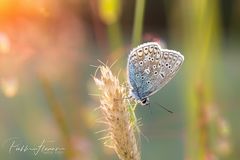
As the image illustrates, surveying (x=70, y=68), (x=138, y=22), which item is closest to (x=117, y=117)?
(x=138, y=22)

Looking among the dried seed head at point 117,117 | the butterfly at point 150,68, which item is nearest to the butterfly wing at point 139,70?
the butterfly at point 150,68

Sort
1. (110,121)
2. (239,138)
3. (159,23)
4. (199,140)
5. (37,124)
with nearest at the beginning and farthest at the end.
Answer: (110,121), (199,140), (37,124), (239,138), (159,23)

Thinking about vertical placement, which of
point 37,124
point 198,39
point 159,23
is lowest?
point 159,23

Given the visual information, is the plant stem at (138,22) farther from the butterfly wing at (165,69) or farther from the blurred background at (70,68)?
the butterfly wing at (165,69)

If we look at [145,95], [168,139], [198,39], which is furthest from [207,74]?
[168,139]

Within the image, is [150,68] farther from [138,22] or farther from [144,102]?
[138,22]

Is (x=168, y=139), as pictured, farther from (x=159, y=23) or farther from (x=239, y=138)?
(x=159, y=23)

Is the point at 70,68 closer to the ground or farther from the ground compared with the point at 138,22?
closer to the ground

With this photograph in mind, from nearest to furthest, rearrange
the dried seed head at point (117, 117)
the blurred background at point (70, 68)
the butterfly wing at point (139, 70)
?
1. the dried seed head at point (117, 117)
2. the butterfly wing at point (139, 70)
3. the blurred background at point (70, 68)
